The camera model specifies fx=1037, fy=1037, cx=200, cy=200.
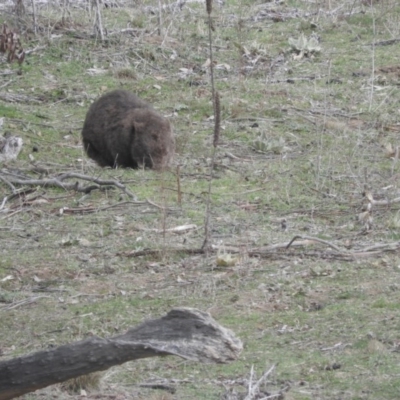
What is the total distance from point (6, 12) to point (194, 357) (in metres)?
10.4

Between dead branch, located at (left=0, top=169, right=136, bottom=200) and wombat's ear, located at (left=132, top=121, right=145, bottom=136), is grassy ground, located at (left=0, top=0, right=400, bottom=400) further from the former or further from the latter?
wombat's ear, located at (left=132, top=121, right=145, bottom=136)

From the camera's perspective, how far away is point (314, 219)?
27.0ft

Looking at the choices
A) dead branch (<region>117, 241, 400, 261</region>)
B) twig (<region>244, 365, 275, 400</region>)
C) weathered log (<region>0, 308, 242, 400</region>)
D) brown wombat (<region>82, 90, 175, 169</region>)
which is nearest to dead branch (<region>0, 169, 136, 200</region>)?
brown wombat (<region>82, 90, 175, 169</region>)

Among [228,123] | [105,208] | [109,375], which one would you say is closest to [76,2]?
[228,123]

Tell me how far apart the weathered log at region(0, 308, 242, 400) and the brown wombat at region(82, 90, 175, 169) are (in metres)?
6.17

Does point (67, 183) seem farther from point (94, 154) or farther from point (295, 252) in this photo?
point (295, 252)

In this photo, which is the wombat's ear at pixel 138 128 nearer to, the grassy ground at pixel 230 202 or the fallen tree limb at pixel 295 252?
the grassy ground at pixel 230 202

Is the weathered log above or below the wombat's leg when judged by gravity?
above

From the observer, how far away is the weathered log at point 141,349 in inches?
153

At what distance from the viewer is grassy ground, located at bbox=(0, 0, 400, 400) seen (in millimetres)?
5559

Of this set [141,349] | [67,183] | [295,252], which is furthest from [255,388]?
[67,183]

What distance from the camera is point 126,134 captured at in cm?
1039

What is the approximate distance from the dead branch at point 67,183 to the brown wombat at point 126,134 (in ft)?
3.56

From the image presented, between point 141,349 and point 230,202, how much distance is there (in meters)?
4.93
